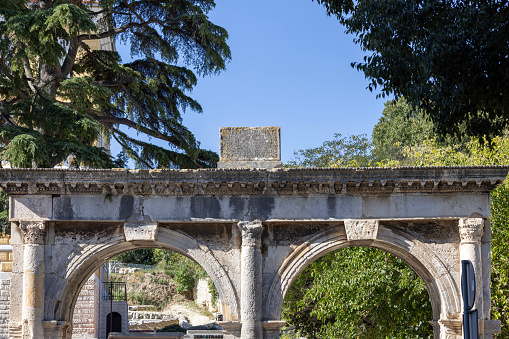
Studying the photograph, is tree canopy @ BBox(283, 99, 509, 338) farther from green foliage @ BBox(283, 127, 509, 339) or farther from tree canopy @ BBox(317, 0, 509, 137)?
tree canopy @ BBox(317, 0, 509, 137)

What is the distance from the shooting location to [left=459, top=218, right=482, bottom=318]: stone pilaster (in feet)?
36.5

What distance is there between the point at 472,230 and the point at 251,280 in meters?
3.88

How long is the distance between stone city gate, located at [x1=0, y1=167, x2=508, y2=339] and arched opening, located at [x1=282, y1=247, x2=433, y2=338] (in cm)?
441

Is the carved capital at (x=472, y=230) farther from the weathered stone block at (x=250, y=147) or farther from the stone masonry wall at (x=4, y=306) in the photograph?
the stone masonry wall at (x=4, y=306)

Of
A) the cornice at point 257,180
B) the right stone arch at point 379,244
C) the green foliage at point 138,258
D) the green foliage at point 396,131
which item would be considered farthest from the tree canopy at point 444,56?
the green foliage at point 138,258

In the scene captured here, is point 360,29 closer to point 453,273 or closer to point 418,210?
point 418,210

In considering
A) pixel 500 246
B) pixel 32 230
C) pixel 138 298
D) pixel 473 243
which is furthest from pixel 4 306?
pixel 138 298

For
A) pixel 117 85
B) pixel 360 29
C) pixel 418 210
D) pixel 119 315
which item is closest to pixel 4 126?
pixel 117 85

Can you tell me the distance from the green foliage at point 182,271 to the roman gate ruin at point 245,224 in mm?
33329

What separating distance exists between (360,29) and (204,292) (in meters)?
33.8

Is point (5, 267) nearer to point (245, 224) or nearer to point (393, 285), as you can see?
point (245, 224)

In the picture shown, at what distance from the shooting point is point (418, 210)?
11.4m

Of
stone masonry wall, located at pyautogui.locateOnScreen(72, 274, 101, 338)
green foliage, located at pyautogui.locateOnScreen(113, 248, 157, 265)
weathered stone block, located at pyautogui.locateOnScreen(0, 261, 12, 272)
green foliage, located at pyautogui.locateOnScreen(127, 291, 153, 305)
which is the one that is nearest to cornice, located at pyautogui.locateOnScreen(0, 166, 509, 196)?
weathered stone block, located at pyautogui.locateOnScreen(0, 261, 12, 272)

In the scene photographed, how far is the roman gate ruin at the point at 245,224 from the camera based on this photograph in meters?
11.2
